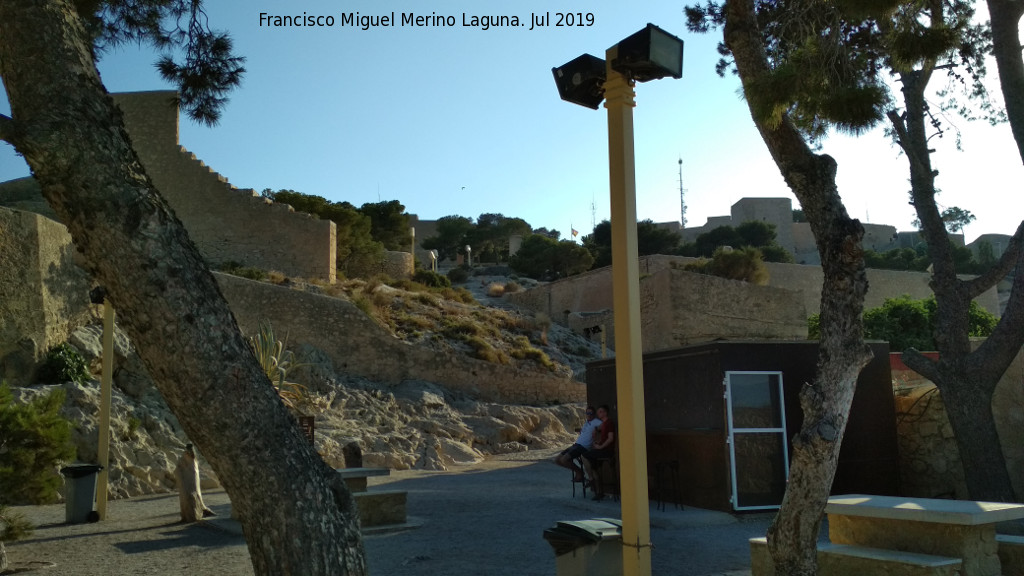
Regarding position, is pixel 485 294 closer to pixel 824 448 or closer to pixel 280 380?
pixel 280 380

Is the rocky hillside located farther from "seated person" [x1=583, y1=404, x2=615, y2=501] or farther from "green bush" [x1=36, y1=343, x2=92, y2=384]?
"seated person" [x1=583, y1=404, x2=615, y2=501]

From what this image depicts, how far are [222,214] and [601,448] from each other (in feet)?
80.9

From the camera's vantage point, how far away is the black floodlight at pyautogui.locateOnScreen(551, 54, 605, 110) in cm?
491

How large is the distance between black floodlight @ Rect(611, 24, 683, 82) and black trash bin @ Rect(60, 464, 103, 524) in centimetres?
899

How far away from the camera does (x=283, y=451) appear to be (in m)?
3.79

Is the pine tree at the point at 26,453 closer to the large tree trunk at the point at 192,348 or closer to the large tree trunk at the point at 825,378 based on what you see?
the large tree trunk at the point at 192,348

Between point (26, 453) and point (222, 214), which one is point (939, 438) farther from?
point (222, 214)

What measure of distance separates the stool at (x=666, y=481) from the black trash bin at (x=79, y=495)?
724 cm

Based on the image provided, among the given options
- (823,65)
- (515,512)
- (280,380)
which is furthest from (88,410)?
(823,65)

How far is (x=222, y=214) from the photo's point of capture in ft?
105

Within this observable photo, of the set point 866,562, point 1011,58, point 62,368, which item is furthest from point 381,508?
point 1011,58

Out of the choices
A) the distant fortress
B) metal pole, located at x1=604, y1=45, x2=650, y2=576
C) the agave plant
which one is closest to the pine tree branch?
metal pole, located at x1=604, y1=45, x2=650, y2=576

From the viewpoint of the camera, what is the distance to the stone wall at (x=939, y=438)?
10070 mm

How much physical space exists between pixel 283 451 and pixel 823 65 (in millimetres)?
4916
